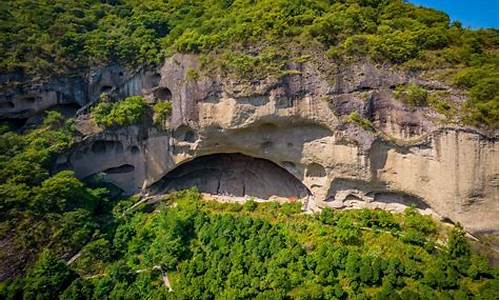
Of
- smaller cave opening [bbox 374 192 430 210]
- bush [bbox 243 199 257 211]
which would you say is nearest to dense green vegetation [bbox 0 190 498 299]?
smaller cave opening [bbox 374 192 430 210]

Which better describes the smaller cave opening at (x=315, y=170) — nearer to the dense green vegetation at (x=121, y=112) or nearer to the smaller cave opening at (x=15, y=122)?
the dense green vegetation at (x=121, y=112)

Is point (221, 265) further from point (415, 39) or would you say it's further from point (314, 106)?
point (415, 39)

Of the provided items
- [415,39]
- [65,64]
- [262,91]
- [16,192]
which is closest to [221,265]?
[262,91]

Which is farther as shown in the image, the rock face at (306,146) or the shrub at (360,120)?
the shrub at (360,120)

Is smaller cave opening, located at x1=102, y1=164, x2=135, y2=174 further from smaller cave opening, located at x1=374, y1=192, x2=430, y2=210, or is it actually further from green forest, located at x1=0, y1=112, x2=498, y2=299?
smaller cave opening, located at x1=374, y1=192, x2=430, y2=210

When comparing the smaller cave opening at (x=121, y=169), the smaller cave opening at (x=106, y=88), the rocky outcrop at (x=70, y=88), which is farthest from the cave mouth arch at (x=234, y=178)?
the smaller cave opening at (x=106, y=88)

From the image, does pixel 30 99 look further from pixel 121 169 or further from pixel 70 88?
pixel 121 169
